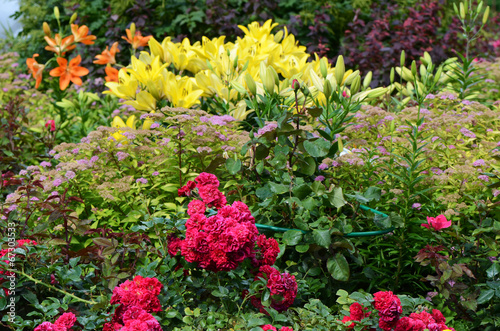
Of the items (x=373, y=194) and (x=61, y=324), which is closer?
(x=61, y=324)

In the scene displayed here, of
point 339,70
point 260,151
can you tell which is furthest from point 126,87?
point 339,70

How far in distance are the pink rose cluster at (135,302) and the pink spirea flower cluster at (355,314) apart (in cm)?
68

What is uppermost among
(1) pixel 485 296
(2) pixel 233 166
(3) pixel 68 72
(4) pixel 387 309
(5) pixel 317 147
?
(5) pixel 317 147

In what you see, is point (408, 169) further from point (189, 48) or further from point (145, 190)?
point (189, 48)

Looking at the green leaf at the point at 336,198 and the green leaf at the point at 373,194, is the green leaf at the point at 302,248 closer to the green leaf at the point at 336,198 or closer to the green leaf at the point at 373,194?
the green leaf at the point at 336,198

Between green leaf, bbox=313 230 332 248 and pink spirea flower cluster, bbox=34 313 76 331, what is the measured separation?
936 mm

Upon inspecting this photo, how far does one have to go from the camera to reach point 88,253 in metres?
2.04

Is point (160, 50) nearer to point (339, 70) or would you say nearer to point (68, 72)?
point (68, 72)

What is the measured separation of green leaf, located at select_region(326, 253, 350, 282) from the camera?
199 cm

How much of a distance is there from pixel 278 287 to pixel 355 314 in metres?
0.31

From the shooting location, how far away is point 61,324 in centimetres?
165

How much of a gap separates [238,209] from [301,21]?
14.0 feet

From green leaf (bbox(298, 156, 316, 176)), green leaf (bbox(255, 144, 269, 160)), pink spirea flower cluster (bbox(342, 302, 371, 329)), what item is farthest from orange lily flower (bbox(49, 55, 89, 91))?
pink spirea flower cluster (bbox(342, 302, 371, 329))

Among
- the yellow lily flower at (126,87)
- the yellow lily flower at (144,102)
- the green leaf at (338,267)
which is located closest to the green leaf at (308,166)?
the green leaf at (338,267)
